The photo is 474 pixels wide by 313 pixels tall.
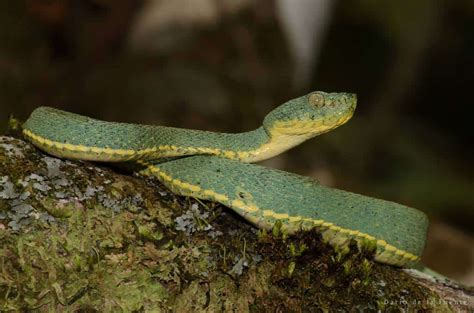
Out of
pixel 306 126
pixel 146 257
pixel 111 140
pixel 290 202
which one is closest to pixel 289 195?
pixel 290 202

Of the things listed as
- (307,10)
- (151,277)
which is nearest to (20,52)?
(307,10)

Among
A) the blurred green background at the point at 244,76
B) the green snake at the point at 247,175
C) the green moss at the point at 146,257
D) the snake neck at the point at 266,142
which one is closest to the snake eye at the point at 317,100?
the green snake at the point at 247,175

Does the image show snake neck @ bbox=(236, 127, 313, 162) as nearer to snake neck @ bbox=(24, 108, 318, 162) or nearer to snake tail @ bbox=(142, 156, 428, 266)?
snake neck @ bbox=(24, 108, 318, 162)

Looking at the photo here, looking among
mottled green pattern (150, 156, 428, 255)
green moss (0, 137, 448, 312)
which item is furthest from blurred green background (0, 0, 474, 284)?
green moss (0, 137, 448, 312)

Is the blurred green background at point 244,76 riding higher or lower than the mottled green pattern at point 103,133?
lower

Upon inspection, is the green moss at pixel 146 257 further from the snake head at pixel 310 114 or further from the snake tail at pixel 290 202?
the snake head at pixel 310 114
